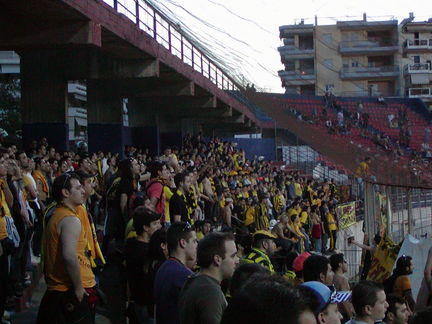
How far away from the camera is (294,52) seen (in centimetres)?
6325

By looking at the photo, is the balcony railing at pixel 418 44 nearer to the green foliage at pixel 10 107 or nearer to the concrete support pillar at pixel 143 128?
the green foliage at pixel 10 107

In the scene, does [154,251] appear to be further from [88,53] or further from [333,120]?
[333,120]

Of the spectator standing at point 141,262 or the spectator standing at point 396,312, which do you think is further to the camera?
the spectator standing at point 141,262

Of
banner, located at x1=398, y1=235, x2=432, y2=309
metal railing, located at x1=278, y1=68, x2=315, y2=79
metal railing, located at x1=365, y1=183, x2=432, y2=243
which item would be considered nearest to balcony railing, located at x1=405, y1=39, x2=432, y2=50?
metal railing, located at x1=278, y1=68, x2=315, y2=79

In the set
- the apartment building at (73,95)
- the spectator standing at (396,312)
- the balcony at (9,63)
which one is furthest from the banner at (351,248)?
the balcony at (9,63)

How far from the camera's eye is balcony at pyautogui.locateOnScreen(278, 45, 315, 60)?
63219mm

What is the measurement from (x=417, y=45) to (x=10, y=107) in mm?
36053

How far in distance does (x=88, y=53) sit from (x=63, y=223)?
12.4 meters

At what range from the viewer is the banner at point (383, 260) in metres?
10.6

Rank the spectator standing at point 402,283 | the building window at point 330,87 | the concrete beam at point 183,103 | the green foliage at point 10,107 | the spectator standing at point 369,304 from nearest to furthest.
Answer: the spectator standing at point 369,304, the spectator standing at point 402,283, the concrete beam at point 183,103, the green foliage at point 10,107, the building window at point 330,87

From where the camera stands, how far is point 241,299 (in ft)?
7.90

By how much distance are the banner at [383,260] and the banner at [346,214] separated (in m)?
13.3

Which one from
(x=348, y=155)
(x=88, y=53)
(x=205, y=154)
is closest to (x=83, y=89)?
(x=205, y=154)

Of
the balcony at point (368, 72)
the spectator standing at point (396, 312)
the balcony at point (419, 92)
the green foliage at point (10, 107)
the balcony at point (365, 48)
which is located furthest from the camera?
the balcony at point (365, 48)
